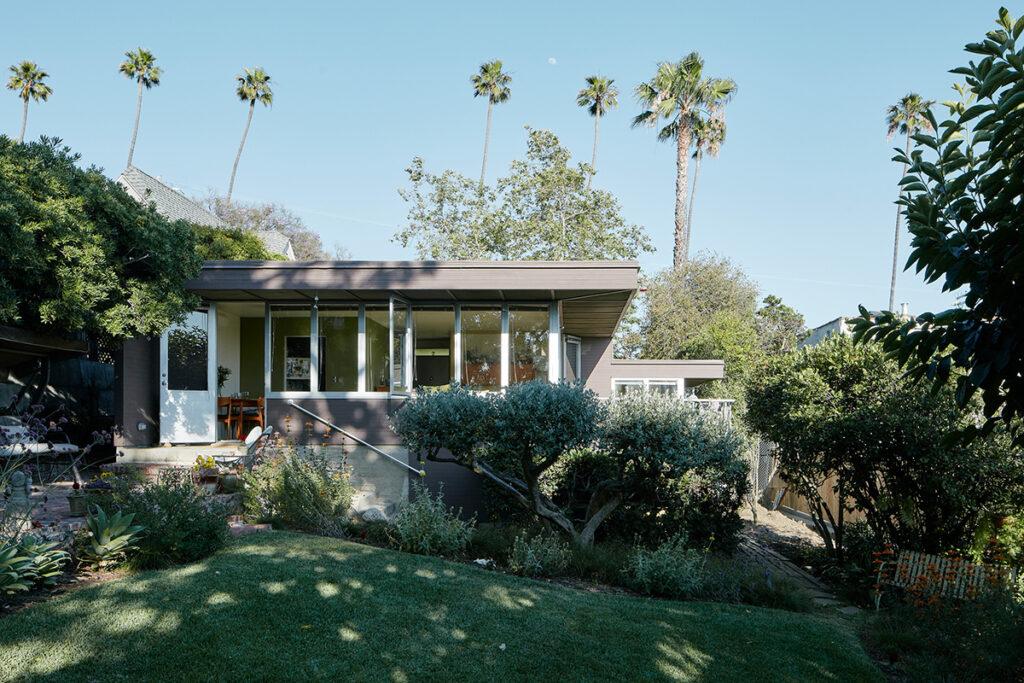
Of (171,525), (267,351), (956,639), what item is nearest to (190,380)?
(267,351)

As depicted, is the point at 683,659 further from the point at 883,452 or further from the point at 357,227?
the point at 357,227

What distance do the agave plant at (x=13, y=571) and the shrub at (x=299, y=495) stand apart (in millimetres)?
3405

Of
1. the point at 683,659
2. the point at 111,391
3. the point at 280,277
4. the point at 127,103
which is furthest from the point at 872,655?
the point at 127,103

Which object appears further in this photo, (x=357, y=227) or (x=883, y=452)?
(x=357, y=227)

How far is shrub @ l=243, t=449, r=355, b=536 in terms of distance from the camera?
8.77m

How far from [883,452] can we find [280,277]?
9.21 m

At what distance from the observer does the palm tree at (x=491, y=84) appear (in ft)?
109

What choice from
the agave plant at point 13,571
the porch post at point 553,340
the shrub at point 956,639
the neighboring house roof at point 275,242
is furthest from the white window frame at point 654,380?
the agave plant at point 13,571

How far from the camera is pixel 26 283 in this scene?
9602mm

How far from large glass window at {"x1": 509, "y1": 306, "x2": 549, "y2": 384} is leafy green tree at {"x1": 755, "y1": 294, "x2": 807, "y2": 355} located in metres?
25.1

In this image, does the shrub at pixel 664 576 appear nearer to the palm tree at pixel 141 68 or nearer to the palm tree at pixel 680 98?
the palm tree at pixel 680 98

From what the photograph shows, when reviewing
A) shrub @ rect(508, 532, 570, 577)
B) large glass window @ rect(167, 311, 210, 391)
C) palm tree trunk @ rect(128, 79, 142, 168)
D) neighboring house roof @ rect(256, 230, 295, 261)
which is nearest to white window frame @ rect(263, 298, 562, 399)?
large glass window @ rect(167, 311, 210, 391)

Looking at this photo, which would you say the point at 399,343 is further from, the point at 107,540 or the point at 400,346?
the point at 107,540

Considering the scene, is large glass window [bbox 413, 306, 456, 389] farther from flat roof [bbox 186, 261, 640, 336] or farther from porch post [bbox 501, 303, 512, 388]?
flat roof [bbox 186, 261, 640, 336]
